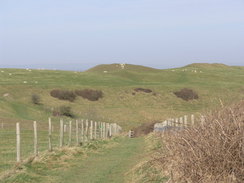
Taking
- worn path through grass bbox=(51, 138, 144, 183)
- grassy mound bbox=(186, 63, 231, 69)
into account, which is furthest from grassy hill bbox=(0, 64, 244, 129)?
worn path through grass bbox=(51, 138, 144, 183)

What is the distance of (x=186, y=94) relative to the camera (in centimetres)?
10600

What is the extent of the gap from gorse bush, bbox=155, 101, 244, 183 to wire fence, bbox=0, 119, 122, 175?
34.3ft

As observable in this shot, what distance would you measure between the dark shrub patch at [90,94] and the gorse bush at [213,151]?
87.2 meters

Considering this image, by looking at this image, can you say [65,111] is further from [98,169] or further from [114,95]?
[98,169]

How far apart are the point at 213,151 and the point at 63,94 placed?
86.8 m

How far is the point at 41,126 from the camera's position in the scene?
5353cm

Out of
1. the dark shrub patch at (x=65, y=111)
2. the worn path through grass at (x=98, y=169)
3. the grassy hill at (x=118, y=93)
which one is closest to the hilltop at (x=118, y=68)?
the grassy hill at (x=118, y=93)

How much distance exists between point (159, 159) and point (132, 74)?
128 meters

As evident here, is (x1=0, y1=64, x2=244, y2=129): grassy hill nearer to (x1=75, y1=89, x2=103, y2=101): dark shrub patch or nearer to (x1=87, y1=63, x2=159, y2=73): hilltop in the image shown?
(x1=75, y1=89, x2=103, y2=101): dark shrub patch

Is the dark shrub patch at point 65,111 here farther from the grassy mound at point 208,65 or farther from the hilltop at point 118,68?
the grassy mound at point 208,65

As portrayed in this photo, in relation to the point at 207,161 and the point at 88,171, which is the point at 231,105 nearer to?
the point at 207,161

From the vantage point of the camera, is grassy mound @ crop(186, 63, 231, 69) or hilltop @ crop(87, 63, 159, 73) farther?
grassy mound @ crop(186, 63, 231, 69)

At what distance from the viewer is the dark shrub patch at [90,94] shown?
97.7m

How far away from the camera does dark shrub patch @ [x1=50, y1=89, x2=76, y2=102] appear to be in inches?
3701
